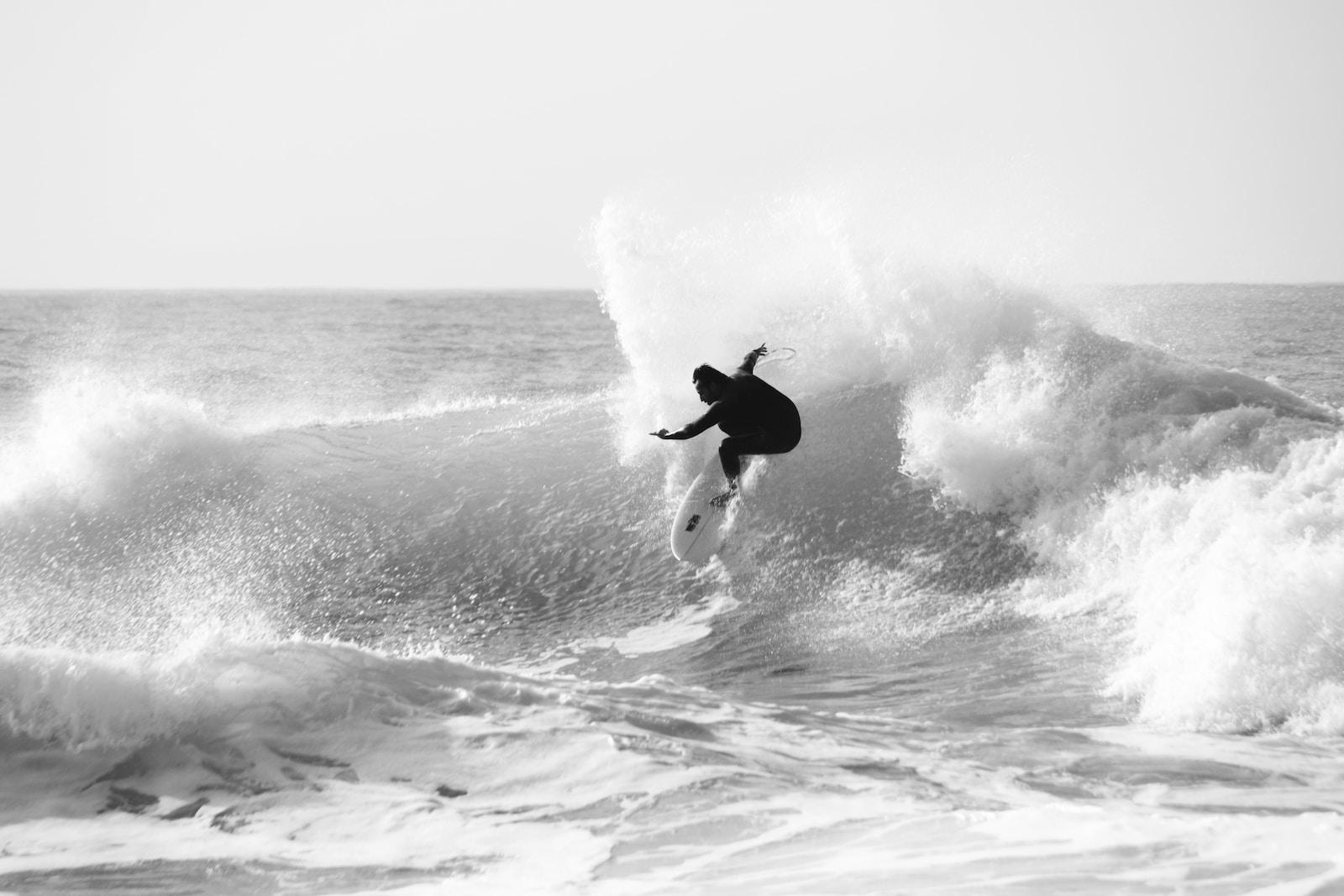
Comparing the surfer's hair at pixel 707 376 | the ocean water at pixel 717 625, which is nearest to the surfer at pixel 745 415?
the surfer's hair at pixel 707 376

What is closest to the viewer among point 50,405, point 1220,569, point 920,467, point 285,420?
point 1220,569

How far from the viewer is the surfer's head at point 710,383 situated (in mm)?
9211

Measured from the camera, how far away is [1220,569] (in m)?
6.98

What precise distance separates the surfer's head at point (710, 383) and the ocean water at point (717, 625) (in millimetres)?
1079

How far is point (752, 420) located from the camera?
9344mm

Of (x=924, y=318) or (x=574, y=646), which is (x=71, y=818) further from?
(x=924, y=318)

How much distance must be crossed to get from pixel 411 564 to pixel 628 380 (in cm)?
403

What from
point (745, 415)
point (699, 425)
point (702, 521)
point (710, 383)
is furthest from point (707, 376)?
point (702, 521)

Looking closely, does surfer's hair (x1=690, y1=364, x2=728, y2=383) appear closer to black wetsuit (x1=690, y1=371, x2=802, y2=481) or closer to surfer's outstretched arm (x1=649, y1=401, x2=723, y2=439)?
black wetsuit (x1=690, y1=371, x2=802, y2=481)

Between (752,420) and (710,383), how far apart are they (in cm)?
45

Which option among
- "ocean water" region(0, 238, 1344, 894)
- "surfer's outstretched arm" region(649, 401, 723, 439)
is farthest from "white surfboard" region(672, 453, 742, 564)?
"surfer's outstretched arm" region(649, 401, 723, 439)

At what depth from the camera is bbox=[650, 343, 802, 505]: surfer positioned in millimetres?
9219

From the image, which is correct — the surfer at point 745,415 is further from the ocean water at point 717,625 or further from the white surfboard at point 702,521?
the ocean water at point 717,625

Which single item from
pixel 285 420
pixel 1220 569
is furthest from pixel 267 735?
pixel 285 420
